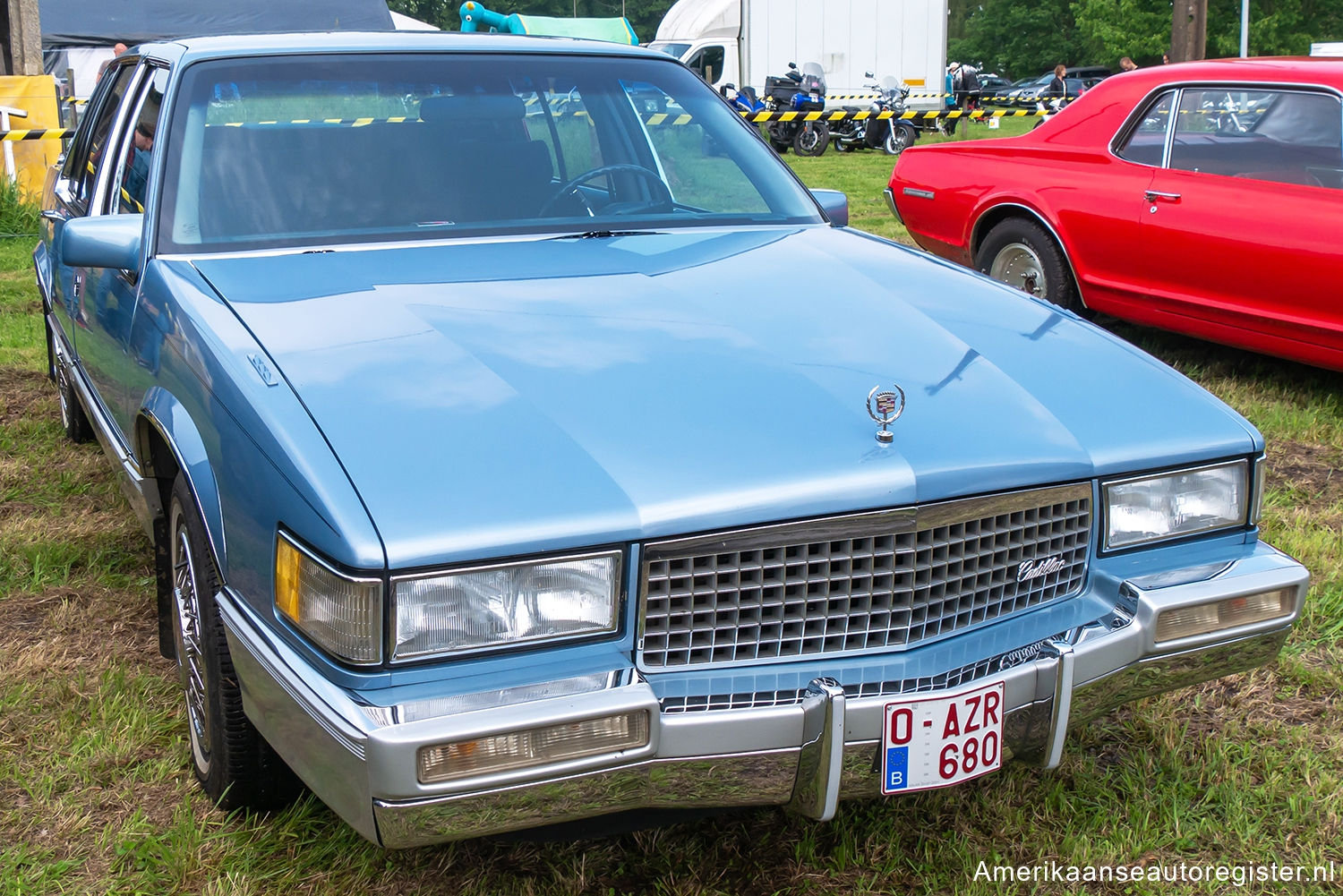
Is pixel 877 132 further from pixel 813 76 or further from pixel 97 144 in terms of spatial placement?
pixel 97 144

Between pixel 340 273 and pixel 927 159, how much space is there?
4.75 metres

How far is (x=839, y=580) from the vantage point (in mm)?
1951

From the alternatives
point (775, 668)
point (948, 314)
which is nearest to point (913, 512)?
point (775, 668)

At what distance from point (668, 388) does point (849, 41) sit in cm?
2162

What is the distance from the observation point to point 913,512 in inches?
76.5

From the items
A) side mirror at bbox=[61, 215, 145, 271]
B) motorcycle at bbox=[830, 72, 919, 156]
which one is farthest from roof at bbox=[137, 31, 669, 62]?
motorcycle at bbox=[830, 72, 919, 156]

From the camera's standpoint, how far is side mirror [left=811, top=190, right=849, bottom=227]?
3512mm

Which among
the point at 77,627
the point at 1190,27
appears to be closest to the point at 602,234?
the point at 77,627

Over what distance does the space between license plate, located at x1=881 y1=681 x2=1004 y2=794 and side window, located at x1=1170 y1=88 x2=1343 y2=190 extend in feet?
12.7

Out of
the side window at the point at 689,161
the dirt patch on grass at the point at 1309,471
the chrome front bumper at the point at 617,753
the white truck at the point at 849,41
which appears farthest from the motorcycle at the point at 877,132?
the chrome front bumper at the point at 617,753

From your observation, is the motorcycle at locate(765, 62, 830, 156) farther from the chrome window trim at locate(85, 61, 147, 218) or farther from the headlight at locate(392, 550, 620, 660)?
the headlight at locate(392, 550, 620, 660)

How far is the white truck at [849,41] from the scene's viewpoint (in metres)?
22.1

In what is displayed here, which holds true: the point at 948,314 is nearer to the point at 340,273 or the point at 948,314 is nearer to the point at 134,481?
the point at 340,273

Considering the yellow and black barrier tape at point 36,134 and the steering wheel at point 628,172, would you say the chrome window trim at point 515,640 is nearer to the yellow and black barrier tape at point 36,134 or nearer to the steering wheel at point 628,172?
the steering wheel at point 628,172
